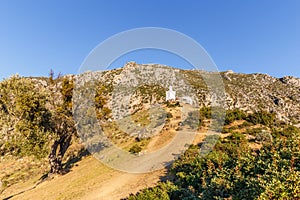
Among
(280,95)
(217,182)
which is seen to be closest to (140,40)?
(217,182)

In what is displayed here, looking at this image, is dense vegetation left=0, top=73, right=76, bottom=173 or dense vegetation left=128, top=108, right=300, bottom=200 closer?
dense vegetation left=128, top=108, right=300, bottom=200

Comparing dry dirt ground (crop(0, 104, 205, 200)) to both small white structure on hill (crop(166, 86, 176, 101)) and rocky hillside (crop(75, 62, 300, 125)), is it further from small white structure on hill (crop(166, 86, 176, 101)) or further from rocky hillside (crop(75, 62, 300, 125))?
small white structure on hill (crop(166, 86, 176, 101))

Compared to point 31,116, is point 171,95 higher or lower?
higher

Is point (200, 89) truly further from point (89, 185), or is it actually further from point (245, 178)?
point (245, 178)

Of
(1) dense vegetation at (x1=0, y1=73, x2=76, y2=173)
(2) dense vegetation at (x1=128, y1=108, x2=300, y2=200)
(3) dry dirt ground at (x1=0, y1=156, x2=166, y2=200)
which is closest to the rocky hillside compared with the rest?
(1) dense vegetation at (x1=0, y1=73, x2=76, y2=173)

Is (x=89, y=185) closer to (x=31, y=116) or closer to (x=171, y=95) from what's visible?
(x=31, y=116)

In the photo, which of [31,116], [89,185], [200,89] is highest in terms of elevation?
[200,89]

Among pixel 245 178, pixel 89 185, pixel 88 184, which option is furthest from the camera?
pixel 88 184

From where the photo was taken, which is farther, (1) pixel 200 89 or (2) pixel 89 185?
(1) pixel 200 89

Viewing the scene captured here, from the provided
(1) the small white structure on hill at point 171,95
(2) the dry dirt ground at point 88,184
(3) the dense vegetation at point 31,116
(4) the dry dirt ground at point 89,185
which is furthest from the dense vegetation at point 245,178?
(1) the small white structure on hill at point 171,95

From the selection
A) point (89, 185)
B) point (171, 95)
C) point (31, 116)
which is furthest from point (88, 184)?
point (171, 95)

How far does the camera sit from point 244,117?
33219 mm

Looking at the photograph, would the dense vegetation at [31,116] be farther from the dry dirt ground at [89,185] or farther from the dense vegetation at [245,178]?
the dense vegetation at [245,178]

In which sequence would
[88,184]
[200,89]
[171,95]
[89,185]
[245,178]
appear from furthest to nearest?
[200,89] → [171,95] → [88,184] → [89,185] → [245,178]
